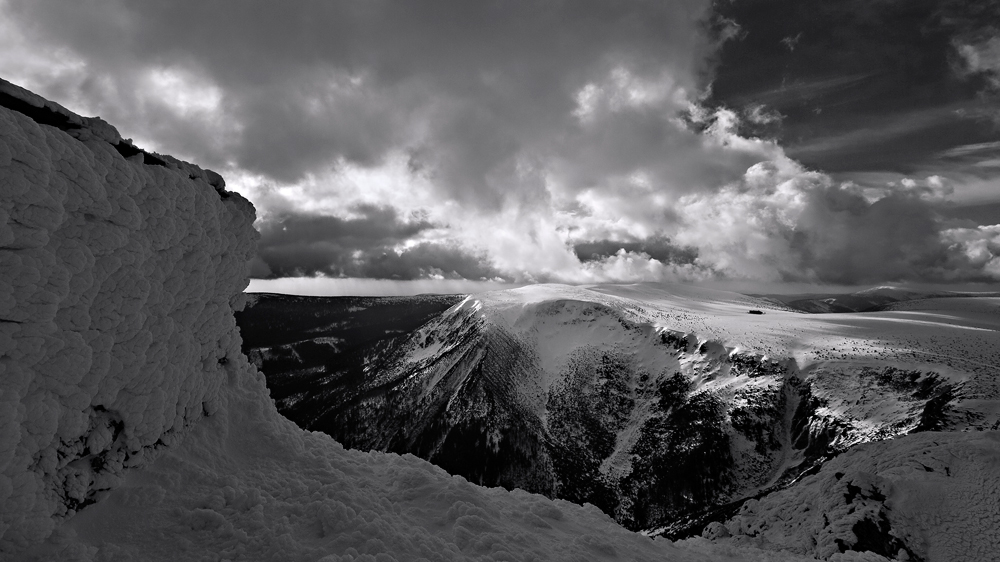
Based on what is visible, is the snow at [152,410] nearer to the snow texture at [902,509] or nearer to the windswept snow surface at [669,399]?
the snow texture at [902,509]

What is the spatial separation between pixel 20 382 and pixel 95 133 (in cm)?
350

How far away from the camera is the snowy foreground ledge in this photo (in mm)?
4891

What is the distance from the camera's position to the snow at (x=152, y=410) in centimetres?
488

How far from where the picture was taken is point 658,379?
9200 centimetres

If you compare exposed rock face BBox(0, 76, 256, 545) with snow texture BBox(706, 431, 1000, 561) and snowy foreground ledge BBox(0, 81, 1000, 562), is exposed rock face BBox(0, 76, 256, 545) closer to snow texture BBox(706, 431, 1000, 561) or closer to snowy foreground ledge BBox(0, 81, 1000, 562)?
snowy foreground ledge BBox(0, 81, 1000, 562)

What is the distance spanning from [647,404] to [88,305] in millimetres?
95237

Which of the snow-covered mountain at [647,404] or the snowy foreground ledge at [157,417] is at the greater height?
the snowy foreground ledge at [157,417]

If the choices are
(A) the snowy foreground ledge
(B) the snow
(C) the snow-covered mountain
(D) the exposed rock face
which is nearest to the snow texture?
(C) the snow-covered mountain

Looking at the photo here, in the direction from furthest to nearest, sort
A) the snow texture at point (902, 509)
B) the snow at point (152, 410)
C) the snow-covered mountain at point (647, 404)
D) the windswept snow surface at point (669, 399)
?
the snow-covered mountain at point (647, 404), the windswept snow surface at point (669, 399), the snow texture at point (902, 509), the snow at point (152, 410)

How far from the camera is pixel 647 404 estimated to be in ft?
297

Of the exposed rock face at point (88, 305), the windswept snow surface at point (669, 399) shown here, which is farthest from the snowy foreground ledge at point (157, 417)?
the windswept snow surface at point (669, 399)

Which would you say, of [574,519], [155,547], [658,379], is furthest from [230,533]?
[658,379]

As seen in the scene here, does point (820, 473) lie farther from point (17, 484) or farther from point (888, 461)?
point (17, 484)

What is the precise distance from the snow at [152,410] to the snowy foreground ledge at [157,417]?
0.02m
